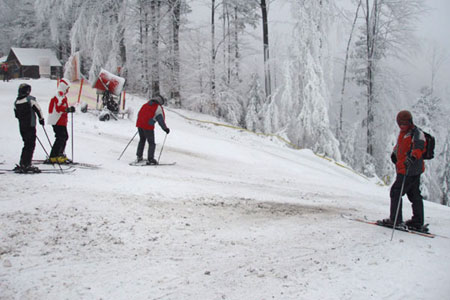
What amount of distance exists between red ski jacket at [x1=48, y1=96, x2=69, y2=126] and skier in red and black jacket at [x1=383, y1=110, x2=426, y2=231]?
726 cm

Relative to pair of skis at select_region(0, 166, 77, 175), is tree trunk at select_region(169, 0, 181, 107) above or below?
above

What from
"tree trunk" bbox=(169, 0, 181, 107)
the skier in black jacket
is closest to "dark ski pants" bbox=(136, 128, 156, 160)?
the skier in black jacket

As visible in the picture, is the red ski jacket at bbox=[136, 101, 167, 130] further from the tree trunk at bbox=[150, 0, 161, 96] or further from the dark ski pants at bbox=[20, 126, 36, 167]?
the tree trunk at bbox=[150, 0, 161, 96]

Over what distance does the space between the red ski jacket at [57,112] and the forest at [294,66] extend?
36.2ft

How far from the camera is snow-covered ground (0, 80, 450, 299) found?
11.7ft

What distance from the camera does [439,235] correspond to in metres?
5.69

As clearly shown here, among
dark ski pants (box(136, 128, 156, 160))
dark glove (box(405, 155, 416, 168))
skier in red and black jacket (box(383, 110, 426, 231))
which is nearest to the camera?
dark glove (box(405, 155, 416, 168))

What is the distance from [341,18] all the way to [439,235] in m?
13.9

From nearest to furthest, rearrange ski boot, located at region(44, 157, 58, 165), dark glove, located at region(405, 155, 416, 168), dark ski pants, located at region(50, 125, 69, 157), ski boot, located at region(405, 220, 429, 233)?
dark glove, located at region(405, 155, 416, 168) → ski boot, located at region(405, 220, 429, 233) → ski boot, located at region(44, 157, 58, 165) → dark ski pants, located at region(50, 125, 69, 157)

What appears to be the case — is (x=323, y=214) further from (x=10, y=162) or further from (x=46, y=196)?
(x=10, y=162)

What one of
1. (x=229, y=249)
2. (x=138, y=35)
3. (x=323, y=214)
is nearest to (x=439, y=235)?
(x=323, y=214)

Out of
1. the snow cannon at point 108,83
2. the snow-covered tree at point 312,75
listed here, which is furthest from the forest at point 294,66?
the snow cannon at point 108,83

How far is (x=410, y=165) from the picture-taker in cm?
552

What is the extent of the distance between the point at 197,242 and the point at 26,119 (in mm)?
4769
